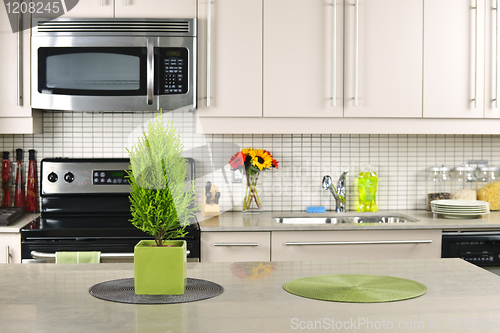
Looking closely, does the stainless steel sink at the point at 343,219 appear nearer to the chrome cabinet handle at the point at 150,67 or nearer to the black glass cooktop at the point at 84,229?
the black glass cooktop at the point at 84,229

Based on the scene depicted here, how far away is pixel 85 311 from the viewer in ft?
3.70

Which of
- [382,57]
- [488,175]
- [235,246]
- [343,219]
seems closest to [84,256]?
[235,246]

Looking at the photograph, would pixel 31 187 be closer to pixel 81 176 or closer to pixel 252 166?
pixel 81 176

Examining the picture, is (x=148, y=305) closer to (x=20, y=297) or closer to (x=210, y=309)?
(x=210, y=309)

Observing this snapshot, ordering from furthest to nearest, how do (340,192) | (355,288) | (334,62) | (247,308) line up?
1. (340,192)
2. (334,62)
3. (355,288)
4. (247,308)

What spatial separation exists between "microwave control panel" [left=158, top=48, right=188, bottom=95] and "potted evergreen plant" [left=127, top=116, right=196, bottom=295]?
1648 mm

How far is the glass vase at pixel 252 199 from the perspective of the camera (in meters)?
3.13

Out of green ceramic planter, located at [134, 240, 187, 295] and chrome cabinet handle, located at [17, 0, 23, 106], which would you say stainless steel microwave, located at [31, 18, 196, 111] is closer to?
chrome cabinet handle, located at [17, 0, 23, 106]

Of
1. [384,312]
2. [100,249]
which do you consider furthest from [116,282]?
[100,249]

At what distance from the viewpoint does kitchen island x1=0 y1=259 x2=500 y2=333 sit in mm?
1038

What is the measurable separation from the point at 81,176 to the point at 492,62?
8.56 feet

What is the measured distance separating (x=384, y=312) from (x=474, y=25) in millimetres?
2394

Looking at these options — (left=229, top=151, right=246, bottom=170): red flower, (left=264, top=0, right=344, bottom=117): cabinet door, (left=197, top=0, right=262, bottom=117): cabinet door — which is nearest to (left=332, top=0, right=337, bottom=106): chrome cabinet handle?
(left=264, top=0, right=344, bottom=117): cabinet door

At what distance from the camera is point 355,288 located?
132 cm
